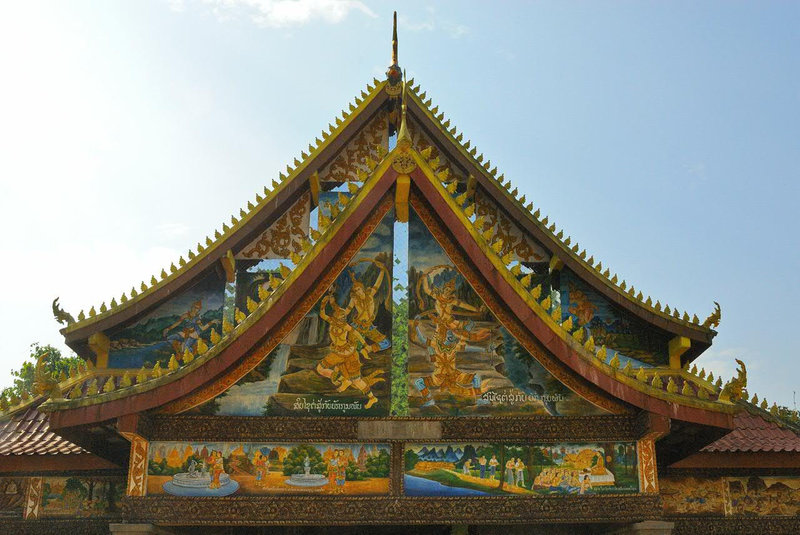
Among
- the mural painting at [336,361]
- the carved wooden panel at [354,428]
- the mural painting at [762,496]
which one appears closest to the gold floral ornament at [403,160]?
the mural painting at [336,361]

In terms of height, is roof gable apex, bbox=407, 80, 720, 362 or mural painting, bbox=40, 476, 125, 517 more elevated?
roof gable apex, bbox=407, 80, 720, 362

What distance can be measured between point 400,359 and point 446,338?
2.02 ft

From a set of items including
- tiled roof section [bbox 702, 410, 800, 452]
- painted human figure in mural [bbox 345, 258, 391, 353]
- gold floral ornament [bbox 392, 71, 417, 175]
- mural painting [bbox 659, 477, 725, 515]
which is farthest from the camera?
mural painting [bbox 659, 477, 725, 515]

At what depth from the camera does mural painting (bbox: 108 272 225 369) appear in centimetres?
1202

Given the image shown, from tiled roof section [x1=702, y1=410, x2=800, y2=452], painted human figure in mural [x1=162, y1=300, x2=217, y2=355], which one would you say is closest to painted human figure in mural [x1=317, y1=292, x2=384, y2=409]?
painted human figure in mural [x1=162, y1=300, x2=217, y2=355]

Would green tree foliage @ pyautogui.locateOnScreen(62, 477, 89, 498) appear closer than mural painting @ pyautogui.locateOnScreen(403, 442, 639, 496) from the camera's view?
No

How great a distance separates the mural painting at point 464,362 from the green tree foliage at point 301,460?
121 cm

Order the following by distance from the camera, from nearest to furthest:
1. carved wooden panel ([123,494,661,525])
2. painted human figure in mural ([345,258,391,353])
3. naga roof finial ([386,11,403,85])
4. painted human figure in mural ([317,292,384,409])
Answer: carved wooden panel ([123,494,661,525]) < painted human figure in mural ([317,292,384,409]) < painted human figure in mural ([345,258,391,353]) < naga roof finial ([386,11,403,85])

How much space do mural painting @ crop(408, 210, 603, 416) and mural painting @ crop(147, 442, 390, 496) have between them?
0.87 meters

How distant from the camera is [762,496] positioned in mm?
12094

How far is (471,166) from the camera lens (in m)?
13.8

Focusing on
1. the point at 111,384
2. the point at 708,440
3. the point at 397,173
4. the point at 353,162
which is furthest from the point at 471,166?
the point at 111,384

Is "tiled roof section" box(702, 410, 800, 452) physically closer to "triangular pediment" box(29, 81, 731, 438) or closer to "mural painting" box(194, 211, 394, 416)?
"triangular pediment" box(29, 81, 731, 438)

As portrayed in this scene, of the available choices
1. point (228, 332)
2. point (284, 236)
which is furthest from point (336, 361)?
point (284, 236)
